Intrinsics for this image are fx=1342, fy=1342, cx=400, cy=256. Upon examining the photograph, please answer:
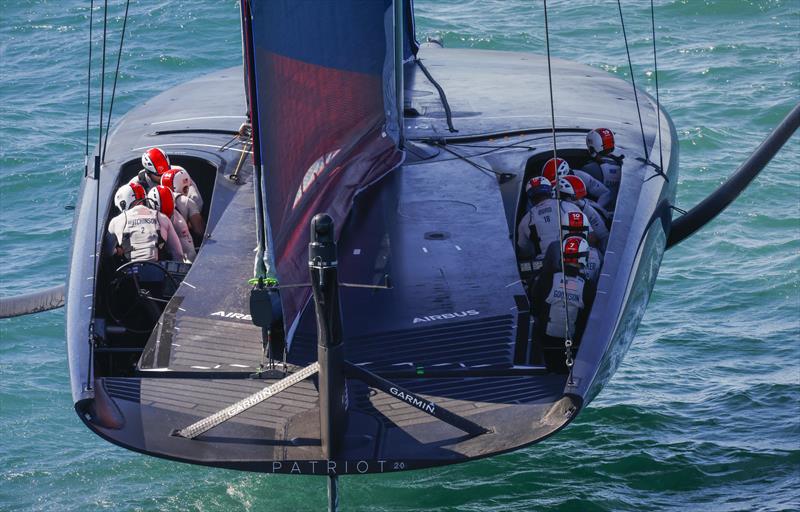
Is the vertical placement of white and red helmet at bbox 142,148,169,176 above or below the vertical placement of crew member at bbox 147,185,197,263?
above

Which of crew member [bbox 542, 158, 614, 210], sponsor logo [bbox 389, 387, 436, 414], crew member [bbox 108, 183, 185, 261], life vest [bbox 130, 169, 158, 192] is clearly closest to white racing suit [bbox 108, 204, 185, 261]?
crew member [bbox 108, 183, 185, 261]

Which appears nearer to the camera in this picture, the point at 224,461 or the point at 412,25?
the point at 224,461

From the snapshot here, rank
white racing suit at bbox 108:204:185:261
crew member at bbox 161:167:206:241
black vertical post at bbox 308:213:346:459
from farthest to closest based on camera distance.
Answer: crew member at bbox 161:167:206:241, white racing suit at bbox 108:204:185:261, black vertical post at bbox 308:213:346:459

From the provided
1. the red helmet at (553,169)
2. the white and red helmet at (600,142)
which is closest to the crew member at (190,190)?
the red helmet at (553,169)

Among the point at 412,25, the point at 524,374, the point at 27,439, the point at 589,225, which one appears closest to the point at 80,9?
the point at 412,25

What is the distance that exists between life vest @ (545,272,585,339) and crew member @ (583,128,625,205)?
1.93 metres

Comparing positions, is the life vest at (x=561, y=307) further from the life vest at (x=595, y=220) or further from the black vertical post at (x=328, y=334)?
the black vertical post at (x=328, y=334)

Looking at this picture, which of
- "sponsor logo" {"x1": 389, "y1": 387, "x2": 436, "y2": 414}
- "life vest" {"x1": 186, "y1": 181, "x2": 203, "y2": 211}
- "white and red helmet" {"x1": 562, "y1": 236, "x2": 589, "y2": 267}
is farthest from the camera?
"life vest" {"x1": 186, "y1": 181, "x2": 203, "y2": 211}

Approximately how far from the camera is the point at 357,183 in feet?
26.4

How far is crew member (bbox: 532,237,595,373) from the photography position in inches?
275

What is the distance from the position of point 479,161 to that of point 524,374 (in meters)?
2.76

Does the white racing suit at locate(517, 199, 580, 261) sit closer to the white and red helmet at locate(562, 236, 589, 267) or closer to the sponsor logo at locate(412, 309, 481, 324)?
the white and red helmet at locate(562, 236, 589, 267)

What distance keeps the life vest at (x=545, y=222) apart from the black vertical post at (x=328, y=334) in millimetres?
2613

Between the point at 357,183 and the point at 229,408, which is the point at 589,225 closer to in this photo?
the point at 357,183
